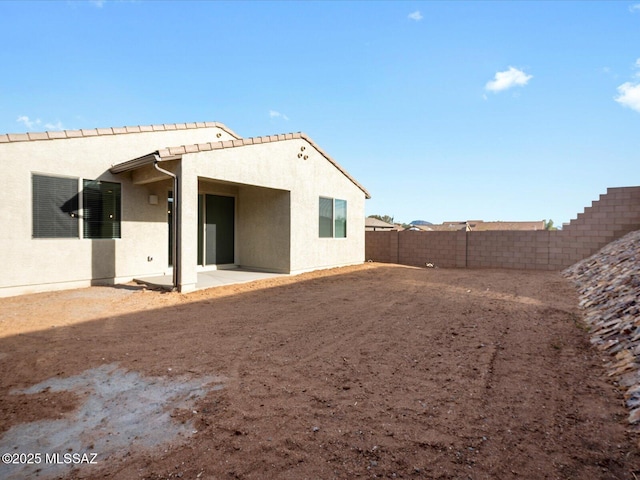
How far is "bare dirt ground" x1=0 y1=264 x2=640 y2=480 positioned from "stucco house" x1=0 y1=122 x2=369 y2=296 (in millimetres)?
2181

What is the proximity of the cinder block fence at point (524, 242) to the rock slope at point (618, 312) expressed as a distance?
2.80 m

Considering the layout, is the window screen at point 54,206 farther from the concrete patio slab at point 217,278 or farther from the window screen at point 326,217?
the window screen at point 326,217

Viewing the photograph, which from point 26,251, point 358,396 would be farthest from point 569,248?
point 26,251

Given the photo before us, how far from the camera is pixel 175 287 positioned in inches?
308

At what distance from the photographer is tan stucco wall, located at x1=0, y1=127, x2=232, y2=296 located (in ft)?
23.2

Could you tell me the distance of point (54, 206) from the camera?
7645 mm

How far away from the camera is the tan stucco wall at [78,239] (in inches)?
278

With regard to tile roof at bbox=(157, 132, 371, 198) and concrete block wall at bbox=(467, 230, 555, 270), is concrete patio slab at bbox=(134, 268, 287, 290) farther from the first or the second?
concrete block wall at bbox=(467, 230, 555, 270)

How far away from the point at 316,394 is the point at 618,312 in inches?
196

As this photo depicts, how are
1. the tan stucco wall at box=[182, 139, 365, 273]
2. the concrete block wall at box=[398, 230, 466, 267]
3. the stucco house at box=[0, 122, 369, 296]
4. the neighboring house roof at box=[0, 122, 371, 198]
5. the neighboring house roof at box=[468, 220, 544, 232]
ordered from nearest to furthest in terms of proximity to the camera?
the neighboring house roof at box=[0, 122, 371, 198], the stucco house at box=[0, 122, 369, 296], the tan stucco wall at box=[182, 139, 365, 273], the concrete block wall at box=[398, 230, 466, 267], the neighboring house roof at box=[468, 220, 544, 232]

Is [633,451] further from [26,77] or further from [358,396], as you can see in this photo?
[26,77]

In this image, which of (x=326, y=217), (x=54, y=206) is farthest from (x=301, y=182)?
(x=54, y=206)

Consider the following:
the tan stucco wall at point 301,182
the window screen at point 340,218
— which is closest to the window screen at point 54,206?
the tan stucco wall at point 301,182

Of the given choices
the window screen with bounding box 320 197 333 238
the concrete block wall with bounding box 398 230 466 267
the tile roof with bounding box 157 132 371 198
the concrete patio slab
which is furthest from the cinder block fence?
the concrete patio slab
